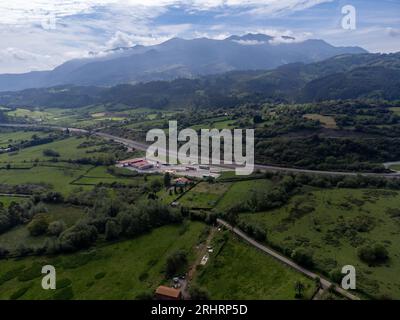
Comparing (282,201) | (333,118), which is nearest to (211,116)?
(333,118)

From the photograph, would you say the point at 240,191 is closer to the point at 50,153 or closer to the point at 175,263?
the point at 175,263

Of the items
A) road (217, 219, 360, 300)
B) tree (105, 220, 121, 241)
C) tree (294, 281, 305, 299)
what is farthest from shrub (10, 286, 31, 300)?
tree (294, 281, 305, 299)

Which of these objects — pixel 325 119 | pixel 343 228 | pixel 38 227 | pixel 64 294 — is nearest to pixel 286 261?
pixel 343 228

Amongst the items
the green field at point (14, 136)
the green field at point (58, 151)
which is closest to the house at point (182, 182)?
the green field at point (58, 151)

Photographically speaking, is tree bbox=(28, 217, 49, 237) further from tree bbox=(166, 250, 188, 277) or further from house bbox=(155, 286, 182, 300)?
house bbox=(155, 286, 182, 300)

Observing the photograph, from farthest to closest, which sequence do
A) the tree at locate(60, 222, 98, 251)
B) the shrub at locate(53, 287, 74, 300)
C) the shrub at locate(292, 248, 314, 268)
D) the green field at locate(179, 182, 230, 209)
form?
the green field at locate(179, 182, 230, 209) → the tree at locate(60, 222, 98, 251) → the shrub at locate(292, 248, 314, 268) → the shrub at locate(53, 287, 74, 300)

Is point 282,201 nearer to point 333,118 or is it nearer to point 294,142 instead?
point 294,142
